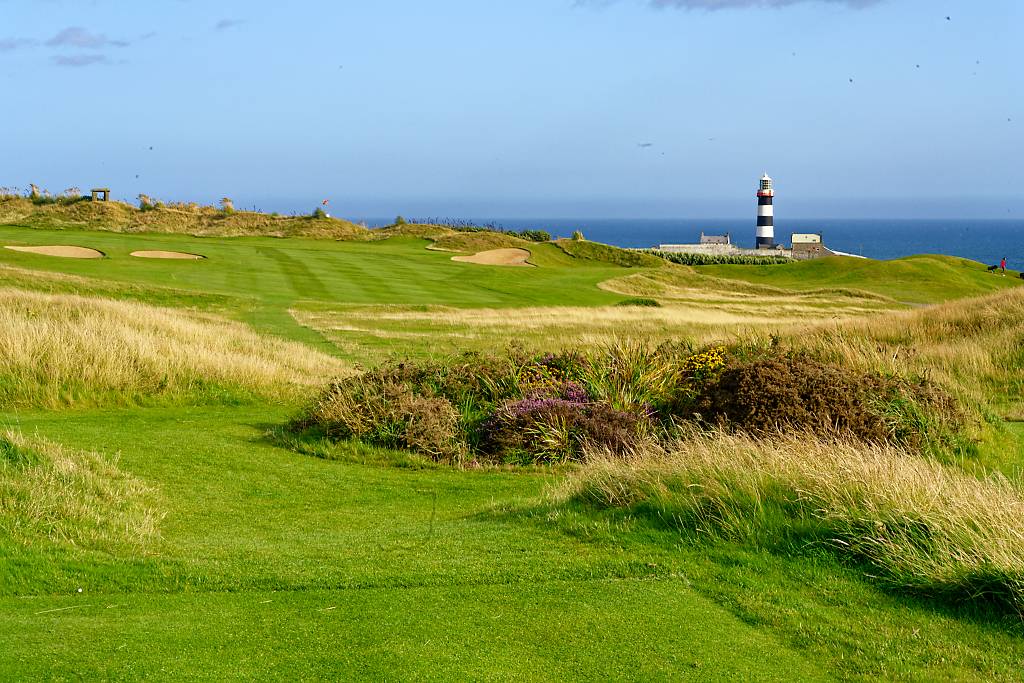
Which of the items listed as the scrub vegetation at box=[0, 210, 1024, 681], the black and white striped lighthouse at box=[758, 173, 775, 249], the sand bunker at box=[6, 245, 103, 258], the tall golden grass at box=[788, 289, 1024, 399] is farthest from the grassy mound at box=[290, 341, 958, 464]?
the black and white striped lighthouse at box=[758, 173, 775, 249]

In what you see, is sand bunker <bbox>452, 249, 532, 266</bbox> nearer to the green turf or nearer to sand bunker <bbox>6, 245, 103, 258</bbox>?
sand bunker <bbox>6, 245, 103, 258</bbox>

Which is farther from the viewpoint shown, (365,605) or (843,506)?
(843,506)

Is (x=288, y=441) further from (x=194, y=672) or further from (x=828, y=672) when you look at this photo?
(x=828, y=672)

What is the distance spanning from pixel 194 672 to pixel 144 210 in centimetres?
6155

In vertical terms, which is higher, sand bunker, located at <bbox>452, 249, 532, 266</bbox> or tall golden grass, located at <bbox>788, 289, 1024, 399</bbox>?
sand bunker, located at <bbox>452, 249, 532, 266</bbox>

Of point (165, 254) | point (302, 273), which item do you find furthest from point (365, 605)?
point (165, 254)

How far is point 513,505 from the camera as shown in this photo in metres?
9.02

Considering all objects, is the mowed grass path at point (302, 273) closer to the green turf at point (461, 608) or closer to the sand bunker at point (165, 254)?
the sand bunker at point (165, 254)

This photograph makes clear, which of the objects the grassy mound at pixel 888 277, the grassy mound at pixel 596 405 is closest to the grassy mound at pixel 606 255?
the grassy mound at pixel 888 277

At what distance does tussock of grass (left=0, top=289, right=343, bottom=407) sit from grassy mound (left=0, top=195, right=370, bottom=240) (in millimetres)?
40050

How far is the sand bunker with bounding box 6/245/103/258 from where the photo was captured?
40406 mm

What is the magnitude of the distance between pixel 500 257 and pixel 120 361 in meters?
46.5

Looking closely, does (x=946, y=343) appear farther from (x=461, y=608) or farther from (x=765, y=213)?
(x=765, y=213)

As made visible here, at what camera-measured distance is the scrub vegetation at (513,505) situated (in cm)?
522
